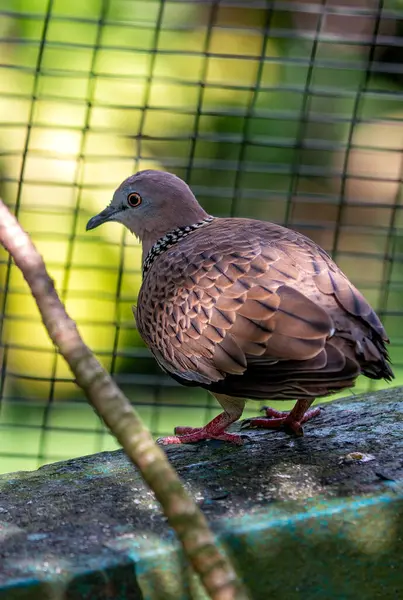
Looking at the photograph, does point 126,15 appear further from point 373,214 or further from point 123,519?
point 123,519

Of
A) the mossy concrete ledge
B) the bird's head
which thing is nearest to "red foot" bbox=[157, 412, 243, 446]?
the mossy concrete ledge

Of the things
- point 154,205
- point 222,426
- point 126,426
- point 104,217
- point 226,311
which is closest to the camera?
point 126,426

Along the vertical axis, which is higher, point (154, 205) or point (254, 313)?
point (154, 205)

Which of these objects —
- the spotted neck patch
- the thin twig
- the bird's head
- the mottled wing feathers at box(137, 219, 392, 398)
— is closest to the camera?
the thin twig

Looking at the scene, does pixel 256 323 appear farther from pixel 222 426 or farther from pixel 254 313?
pixel 222 426

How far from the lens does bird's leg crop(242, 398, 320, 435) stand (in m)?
3.23

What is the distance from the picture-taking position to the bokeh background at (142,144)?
212 inches

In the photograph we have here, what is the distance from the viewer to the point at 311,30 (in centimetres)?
680

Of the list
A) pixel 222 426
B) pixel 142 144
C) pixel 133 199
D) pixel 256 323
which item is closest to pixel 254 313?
pixel 256 323

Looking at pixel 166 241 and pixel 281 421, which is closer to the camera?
pixel 281 421

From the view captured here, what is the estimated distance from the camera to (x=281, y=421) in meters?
3.28

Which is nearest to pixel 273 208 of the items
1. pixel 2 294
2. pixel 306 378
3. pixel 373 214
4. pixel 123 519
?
pixel 373 214

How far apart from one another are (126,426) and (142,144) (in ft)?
16.1

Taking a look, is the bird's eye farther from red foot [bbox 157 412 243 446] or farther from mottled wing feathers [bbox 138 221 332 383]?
red foot [bbox 157 412 243 446]
